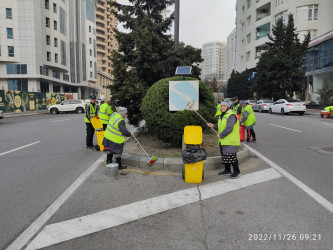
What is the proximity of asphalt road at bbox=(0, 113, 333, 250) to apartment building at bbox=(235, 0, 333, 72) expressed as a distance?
35515 mm

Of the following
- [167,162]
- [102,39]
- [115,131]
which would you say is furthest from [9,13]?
[167,162]

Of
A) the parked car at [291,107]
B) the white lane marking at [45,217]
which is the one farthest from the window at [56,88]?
the white lane marking at [45,217]

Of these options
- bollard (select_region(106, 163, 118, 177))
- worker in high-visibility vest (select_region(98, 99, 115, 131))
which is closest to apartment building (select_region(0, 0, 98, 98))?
worker in high-visibility vest (select_region(98, 99, 115, 131))

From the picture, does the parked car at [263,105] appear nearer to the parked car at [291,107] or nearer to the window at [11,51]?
the parked car at [291,107]

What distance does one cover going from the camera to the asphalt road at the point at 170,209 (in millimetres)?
3047

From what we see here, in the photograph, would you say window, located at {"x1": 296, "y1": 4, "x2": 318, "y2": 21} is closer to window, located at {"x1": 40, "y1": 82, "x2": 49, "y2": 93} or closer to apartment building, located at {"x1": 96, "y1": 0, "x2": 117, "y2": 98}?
window, located at {"x1": 40, "y1": 82, "x2": 49, "y2": 93}

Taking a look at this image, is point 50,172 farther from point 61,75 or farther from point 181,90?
point 61,75

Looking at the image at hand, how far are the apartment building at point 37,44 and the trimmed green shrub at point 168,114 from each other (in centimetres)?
4413

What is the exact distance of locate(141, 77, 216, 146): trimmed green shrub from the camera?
685 centimetres

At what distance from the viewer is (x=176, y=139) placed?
7129 mm

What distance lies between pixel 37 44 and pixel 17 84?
804 centimetres

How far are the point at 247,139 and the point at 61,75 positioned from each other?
176 ft

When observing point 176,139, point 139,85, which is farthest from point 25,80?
point 176,139

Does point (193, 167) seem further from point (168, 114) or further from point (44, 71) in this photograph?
point (44, 71)
